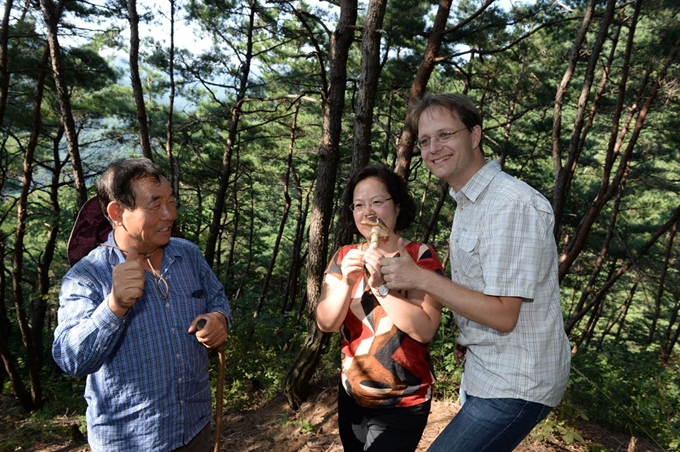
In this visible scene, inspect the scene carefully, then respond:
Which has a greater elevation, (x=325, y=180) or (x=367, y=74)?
(x=367, y=74)

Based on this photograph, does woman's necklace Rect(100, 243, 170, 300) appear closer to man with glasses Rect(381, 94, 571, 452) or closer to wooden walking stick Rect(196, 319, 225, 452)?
wooden walking stick Rect(196, 319, 225, 452)

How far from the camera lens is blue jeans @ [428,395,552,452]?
155 cm

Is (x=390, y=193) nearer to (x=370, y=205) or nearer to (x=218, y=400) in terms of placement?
(x=370, y=205)

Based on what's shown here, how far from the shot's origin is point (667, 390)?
5.77 metres

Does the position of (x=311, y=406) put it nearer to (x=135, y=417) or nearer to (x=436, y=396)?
(x=436, y=396)

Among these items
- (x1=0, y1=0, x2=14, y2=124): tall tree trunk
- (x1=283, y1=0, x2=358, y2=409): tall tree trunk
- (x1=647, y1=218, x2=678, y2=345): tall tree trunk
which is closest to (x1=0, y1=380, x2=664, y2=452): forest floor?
(x1=283, y1=0, x2=358, y2=409): tall tree trunk

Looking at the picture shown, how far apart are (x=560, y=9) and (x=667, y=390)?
6.27 m

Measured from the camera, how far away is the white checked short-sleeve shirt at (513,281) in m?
1.42

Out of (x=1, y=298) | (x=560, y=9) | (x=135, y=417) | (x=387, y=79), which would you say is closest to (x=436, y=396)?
(x=135, y=417)

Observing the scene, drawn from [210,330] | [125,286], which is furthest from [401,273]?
[125,286]

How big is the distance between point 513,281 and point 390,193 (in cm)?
78

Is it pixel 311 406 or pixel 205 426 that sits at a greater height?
pixel 205 426

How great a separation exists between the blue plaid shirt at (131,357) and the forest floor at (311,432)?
2.40 m

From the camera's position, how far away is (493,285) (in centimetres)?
142
